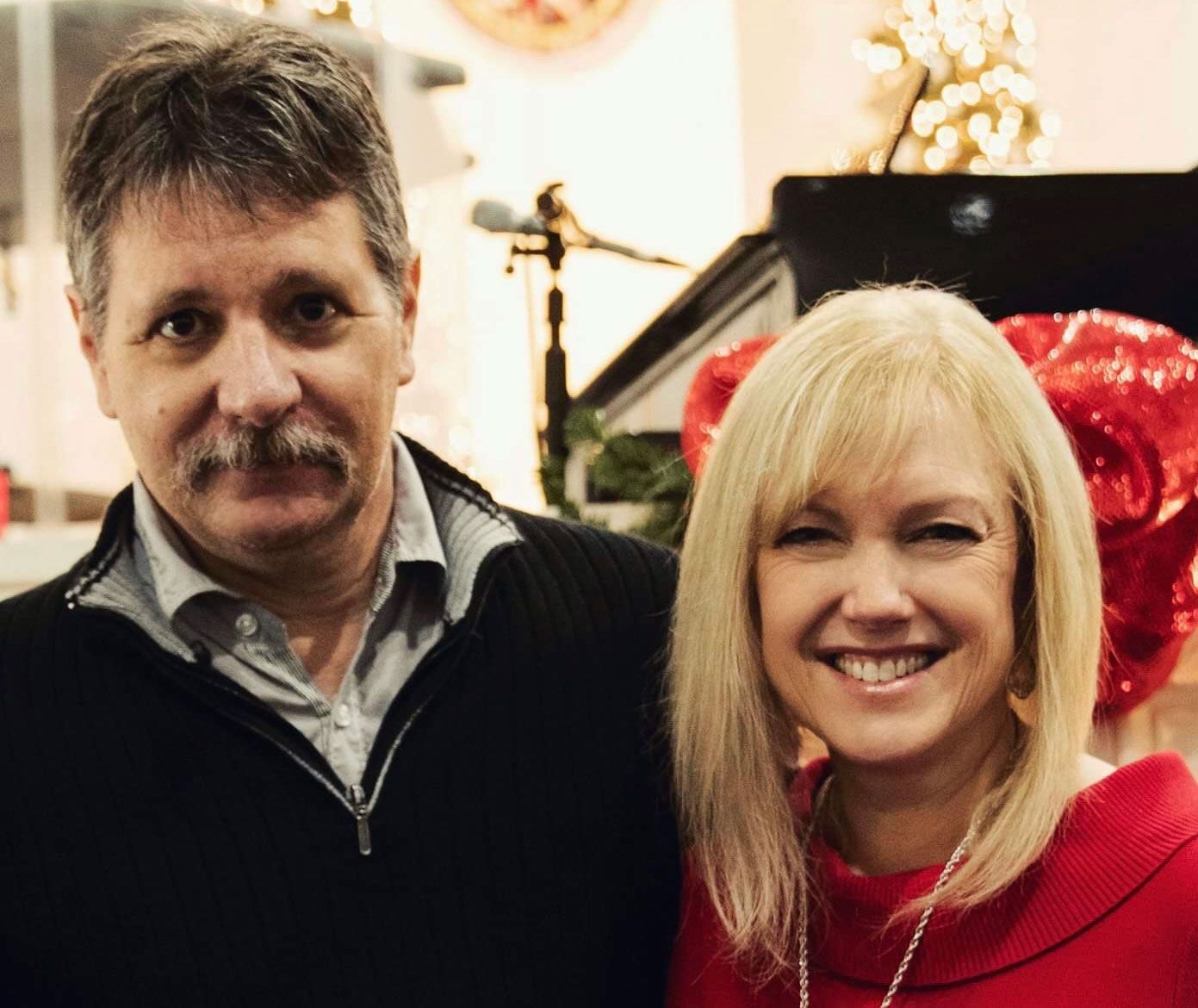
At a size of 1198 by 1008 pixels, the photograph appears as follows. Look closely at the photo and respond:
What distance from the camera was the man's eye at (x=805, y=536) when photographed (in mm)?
1363

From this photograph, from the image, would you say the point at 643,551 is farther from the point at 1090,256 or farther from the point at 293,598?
the point at 1090,256

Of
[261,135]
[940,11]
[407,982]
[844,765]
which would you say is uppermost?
[940,11]

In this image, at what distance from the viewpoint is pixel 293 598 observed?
5.08ft

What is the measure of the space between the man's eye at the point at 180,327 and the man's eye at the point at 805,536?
609 millimetres

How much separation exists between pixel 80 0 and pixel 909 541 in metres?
3.26

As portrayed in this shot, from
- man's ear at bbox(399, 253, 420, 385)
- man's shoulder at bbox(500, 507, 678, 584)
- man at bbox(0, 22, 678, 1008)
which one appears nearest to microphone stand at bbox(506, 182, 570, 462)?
man's shoulder at bbox(500, 507, 678, 584)

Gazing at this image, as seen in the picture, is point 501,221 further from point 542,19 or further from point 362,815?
point 362,815

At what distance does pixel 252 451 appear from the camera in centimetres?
143

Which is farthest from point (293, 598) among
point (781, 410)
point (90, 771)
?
point (781, 410)

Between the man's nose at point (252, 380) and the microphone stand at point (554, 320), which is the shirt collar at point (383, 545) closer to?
the man's nose at point (252, 380)

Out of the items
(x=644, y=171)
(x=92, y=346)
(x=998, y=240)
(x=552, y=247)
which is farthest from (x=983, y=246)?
(x=644, y=171)

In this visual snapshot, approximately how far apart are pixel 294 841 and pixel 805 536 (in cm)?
57

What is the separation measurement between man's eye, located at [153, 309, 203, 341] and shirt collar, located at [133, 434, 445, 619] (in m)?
0.18

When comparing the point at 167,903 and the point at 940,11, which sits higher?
the point at 940,11
